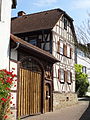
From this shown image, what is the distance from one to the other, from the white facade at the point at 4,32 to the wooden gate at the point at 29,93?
2.01 meters

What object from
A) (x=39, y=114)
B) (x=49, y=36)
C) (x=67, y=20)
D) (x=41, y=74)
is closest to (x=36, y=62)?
(x=41, y=74)

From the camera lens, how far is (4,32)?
468 inches

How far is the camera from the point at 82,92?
31953mm

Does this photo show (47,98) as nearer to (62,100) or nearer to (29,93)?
(29,93)

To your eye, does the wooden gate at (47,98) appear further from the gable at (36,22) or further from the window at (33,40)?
the gable at (36,22)

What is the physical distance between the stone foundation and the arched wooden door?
2952 millimetres

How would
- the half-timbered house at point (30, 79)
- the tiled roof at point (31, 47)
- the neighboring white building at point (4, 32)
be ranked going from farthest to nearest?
the half-timbered house at point (30, 79)
the tiled roof at point (31, 47)
the neighboring white building at point (4, 32)

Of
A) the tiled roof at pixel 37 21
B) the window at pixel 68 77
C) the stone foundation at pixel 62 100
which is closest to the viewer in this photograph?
the stone foundation at pixel 62 100

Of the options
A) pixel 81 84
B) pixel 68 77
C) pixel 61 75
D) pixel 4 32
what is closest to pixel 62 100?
pixel 61 75

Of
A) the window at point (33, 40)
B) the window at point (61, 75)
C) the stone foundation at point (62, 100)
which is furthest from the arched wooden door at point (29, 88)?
the window at point (33, 40)

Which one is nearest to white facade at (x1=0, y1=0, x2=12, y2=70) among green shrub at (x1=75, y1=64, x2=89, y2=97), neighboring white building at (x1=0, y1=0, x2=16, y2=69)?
neighboring white building at (x1=0, y1=0, x2=16, y2=69)

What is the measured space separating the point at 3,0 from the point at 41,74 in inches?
238

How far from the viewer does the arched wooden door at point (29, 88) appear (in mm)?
13723

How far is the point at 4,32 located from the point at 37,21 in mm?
10744
